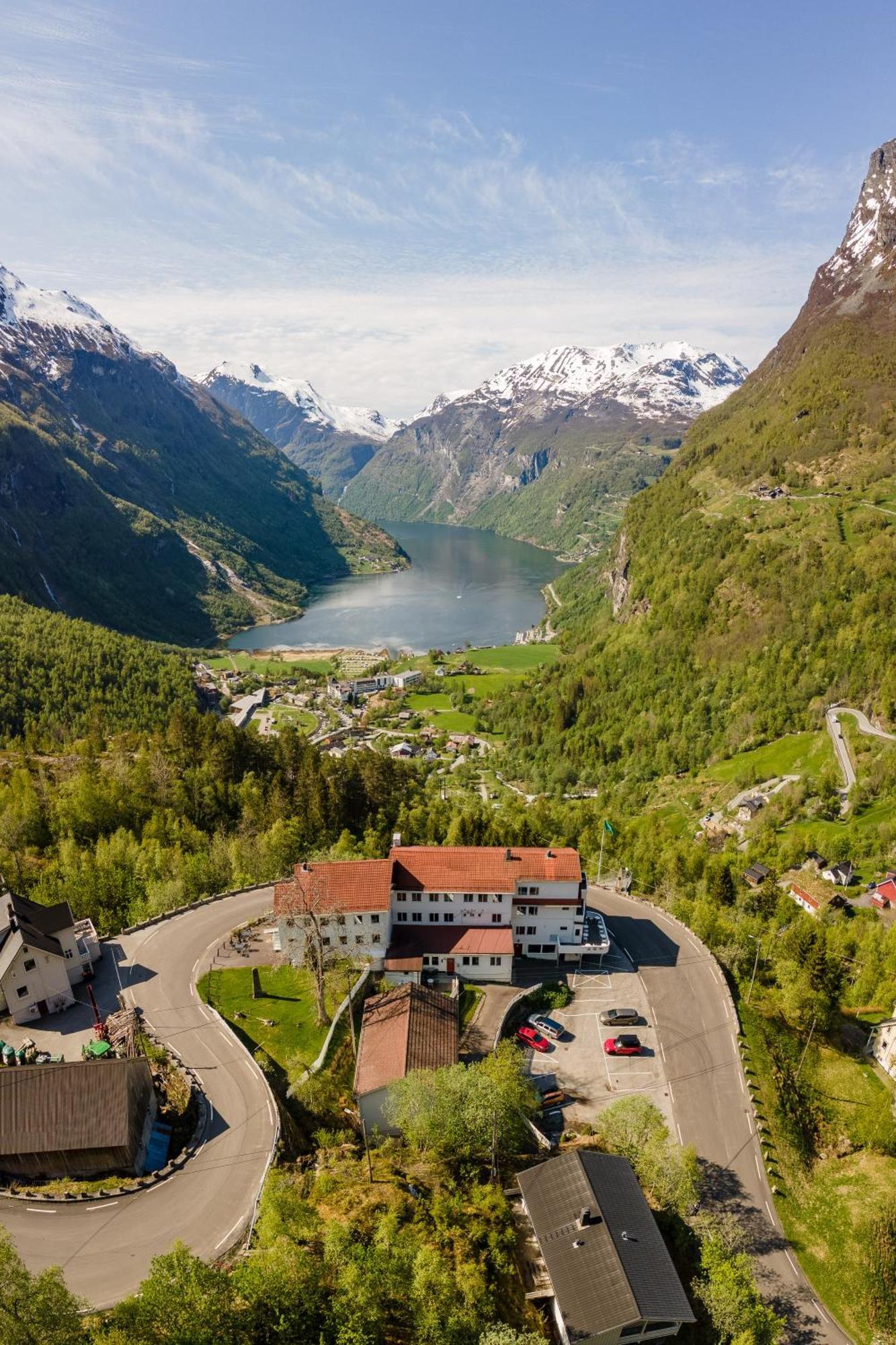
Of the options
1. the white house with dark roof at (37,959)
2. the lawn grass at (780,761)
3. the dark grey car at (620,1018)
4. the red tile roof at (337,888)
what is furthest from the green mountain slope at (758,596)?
the white house with dark roof at (37,959)

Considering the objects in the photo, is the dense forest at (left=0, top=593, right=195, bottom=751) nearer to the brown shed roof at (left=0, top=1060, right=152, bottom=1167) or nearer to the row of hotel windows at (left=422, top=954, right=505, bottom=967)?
the row of hotel windows at (left=422, top=954, right=505, bottom=967)

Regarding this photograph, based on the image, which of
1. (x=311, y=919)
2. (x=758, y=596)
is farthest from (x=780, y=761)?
(x=311, y=919)

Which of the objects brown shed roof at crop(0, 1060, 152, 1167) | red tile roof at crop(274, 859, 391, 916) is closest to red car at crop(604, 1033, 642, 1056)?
red tile roof at crop(274, 859, 391, 916)

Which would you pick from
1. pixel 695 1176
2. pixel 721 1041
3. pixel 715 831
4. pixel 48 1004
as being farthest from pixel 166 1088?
pixel 715 831

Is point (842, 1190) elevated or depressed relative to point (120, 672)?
depressed

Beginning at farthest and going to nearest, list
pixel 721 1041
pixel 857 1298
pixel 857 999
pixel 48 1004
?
pixel 857 999 < pixel 721 1041 < pixel 48 1004 < pixel 857 1298

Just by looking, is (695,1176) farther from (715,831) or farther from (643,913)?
(715,831)
